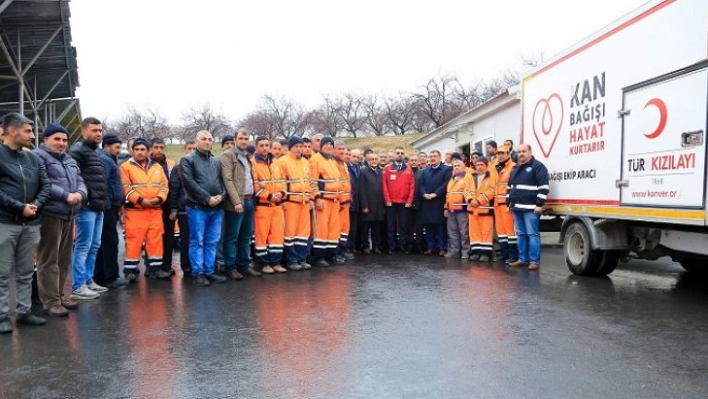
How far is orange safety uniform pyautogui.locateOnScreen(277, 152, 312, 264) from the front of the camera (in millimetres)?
7926

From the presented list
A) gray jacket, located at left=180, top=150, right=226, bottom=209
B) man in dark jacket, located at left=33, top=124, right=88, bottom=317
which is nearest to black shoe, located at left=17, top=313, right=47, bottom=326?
man in dark jacket, located at left=33, top=124, right=88, bottom=317

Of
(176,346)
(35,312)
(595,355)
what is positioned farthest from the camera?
(35,312)

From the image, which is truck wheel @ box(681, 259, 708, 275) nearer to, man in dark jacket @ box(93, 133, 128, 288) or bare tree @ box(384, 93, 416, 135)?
man in dark jacket @ box(93, 133, 128, 288)

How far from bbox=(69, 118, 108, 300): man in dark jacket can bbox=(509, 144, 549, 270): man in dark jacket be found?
5.56 metres

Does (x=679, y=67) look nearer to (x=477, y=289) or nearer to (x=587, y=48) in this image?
(x=587, y=48)

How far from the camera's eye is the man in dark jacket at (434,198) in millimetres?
10047

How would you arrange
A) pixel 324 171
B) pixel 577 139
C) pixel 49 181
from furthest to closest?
pixel 324 171 → pixel 577 139 → pixel 49 181

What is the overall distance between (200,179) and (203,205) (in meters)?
0.33

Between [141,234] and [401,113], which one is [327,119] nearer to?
[401,113]

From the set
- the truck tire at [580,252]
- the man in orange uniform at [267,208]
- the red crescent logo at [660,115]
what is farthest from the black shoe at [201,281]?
the red crescent logo at [660,115]

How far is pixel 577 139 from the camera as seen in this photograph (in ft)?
23.5

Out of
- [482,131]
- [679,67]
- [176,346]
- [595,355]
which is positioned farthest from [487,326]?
[482,131]

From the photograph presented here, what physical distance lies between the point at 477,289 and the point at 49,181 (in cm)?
476

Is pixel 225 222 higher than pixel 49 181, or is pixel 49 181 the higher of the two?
pixel 49 181
